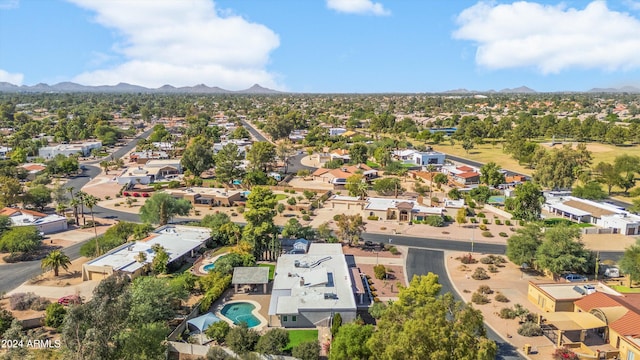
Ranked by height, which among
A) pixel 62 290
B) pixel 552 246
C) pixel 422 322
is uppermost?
pixel 422 322

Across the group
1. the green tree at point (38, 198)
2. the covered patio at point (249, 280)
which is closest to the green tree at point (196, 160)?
the green tree at point (38, 198)

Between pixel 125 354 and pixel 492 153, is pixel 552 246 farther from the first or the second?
pixel 492 153

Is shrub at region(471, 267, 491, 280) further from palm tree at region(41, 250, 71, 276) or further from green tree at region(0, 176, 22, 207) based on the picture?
green tree at region(0, 176, 22, 207)

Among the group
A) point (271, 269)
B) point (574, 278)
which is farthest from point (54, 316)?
point (574, 278)

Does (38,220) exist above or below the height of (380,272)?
above

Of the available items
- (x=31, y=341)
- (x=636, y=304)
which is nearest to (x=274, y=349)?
(x=31, y=341)

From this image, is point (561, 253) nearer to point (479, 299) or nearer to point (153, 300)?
point (479, 299)

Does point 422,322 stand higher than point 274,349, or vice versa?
point 422,322
